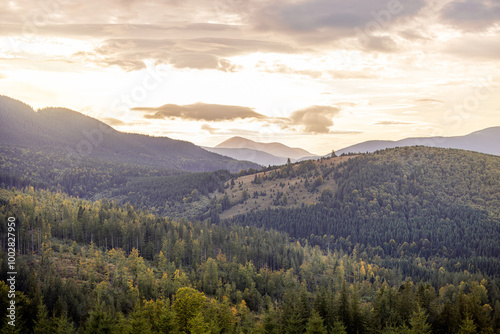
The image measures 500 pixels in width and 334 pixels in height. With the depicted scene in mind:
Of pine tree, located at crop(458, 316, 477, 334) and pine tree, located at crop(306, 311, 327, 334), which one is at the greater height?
pine tree, located at crop(306, 311, 327, 334)

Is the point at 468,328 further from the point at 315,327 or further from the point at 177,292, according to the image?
the point at 177,292

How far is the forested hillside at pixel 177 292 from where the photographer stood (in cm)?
8338

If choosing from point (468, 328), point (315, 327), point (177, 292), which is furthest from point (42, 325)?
point (468, 328)

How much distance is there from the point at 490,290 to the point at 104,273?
16758 cm

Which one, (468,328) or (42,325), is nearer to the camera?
(468,328)

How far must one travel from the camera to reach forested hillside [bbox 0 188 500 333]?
83375 millimetres

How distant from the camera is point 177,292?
342 ft

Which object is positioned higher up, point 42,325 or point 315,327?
point 315,327

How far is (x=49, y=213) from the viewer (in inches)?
7608

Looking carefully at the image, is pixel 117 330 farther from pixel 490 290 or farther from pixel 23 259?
pixel 490 290

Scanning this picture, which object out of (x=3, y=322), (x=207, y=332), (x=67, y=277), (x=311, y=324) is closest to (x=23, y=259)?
(x=67, y=277)

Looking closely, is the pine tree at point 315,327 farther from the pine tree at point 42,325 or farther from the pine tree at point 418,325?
the pine tree at point 42,325

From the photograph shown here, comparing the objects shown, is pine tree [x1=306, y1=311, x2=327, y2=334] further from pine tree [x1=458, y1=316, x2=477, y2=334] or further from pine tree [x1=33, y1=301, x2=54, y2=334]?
pine tree [x1=33, y1=301, x2=54, y2=334]

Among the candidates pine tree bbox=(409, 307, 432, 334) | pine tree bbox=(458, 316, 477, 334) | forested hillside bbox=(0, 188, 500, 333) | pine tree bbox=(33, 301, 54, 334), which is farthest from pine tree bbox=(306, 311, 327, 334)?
pine tree bbox=(33, 301, 54, 334)
